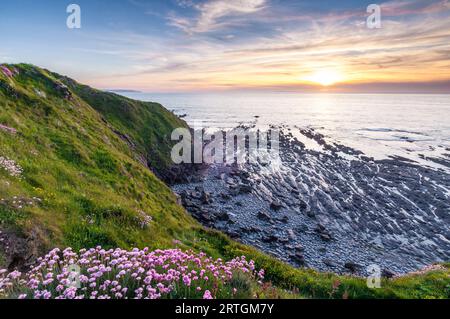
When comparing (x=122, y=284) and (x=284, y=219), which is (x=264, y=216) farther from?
(x=122, y=284)

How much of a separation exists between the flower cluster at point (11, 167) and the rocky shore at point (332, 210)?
19691mm

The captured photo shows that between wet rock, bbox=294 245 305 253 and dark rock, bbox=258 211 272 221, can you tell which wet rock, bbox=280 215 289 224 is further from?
wet rock, bbox=294 245 305 253

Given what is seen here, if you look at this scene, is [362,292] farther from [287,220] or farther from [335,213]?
[335,213]

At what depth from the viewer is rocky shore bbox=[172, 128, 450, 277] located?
2898 cm

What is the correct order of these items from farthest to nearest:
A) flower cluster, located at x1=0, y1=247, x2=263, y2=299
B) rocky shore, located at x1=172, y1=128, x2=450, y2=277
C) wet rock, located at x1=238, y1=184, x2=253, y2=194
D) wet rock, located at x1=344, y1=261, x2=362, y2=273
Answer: wet rock, located at x1=238, y1=184, x2=253, y2=194 < rocky shore, located at x1=172, y1=128, x2=450, y2=277 < wet rock, located at x1=344, y1=261, x2=362, y2=273 < flower cluster, located at x1=0, y1=247, x2=263, y2=299

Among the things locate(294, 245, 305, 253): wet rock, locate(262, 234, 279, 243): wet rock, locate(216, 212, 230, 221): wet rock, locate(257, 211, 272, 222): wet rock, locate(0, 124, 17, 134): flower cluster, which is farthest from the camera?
locate(257, 211, 272, 222): wet rock

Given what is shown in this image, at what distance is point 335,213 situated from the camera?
38.2 metres

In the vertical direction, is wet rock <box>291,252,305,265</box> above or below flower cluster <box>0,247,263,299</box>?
below

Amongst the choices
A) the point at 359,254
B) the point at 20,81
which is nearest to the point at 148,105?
the point at 20,81

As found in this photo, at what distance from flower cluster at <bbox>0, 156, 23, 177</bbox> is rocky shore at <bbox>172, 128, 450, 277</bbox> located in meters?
19.7

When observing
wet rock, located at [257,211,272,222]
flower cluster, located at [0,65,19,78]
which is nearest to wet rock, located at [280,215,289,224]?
wet rock, located at [257,211,272,222]

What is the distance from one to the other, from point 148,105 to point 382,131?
90.1 m

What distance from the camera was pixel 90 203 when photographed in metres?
15.4

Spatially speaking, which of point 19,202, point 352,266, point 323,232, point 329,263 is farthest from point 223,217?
point 19,202
